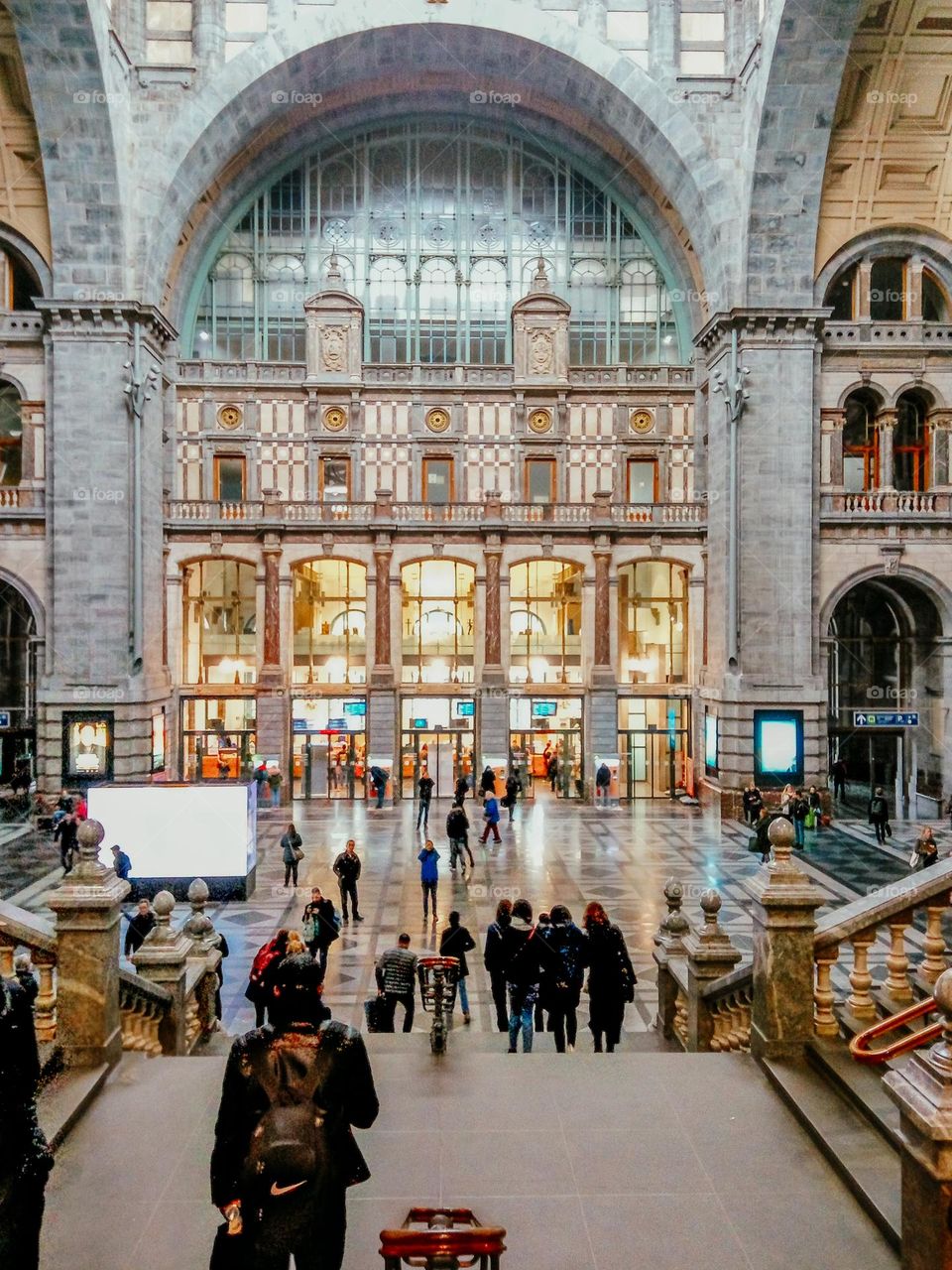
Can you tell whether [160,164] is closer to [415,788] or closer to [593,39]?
[593,39]

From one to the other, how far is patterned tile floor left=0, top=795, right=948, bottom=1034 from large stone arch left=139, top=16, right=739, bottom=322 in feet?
51.9

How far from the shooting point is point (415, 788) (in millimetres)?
29766

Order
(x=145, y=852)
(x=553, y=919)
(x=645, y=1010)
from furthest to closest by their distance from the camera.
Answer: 1. (x=145, y=852)
2. (x=645, y=1010)
3. (x=553, y=919)

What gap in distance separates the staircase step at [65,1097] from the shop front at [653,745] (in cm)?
2502

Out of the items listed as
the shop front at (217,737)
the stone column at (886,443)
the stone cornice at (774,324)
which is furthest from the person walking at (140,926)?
the stone column at (886,443)

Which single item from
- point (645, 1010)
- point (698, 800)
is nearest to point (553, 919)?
point (645, 1010)

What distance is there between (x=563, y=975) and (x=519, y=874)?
10.8 metres

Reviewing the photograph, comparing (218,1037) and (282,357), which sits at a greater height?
(282,357)

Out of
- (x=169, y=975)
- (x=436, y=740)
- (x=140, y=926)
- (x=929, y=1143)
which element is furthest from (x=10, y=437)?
(x=929, y=1143)

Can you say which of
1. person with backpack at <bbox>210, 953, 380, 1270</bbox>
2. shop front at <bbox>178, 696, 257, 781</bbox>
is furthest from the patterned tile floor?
person with backpack at <bbox>210, 953, 380, 1270</bbox>

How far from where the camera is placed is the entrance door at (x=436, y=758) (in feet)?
98.2

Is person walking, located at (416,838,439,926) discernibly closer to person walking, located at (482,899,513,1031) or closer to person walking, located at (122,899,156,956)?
person walking, located at (122,899,156,956)

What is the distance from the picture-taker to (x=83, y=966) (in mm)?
6516

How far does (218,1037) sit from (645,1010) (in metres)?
5.40
